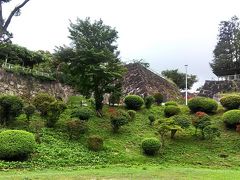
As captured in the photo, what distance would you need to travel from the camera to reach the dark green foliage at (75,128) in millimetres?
24547

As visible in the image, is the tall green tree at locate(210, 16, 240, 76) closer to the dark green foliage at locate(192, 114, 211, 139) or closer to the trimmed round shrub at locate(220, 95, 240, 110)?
the trimmed round shrub at locate(220, 95, 240, 110)

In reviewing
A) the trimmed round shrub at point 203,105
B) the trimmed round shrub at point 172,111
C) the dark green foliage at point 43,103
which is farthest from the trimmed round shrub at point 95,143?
the trimmed round shrub at point 203,105

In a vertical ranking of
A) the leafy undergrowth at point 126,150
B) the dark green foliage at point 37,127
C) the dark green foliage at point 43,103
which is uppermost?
the dark green foliage at point 43,103

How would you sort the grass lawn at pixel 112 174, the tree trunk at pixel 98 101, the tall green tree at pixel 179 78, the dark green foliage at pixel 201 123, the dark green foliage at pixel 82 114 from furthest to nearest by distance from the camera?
the tall green tree at pixel 179 78 < the tree trunk at pixel 98 101 < the dark green foliage at pixel 82 114 < the dark green foliage at pixel 201 123 < the grass lawn at pixel 112 174

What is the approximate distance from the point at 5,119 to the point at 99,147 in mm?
5997

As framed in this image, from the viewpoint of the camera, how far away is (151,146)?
23812mm

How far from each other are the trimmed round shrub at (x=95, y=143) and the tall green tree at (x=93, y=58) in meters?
6.83

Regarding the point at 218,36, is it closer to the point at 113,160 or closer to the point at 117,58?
the point at 117,58

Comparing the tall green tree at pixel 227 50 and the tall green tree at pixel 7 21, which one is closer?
the tall green tree at pixel 7 21

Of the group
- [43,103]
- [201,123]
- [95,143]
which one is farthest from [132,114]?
[95,143]

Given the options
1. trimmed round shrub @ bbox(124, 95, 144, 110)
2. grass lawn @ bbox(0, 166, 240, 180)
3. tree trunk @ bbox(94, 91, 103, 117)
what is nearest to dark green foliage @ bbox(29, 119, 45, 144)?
grass lawn @ bbox(0, 166, 240, 180)

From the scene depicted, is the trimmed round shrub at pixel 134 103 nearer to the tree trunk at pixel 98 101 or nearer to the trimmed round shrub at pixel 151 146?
the tree trunk at pixel 98 101

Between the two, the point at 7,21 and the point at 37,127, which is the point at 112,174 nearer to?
the point at 37,127

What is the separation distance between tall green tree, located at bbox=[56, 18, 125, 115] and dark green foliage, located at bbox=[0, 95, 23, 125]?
6302 millimetres
